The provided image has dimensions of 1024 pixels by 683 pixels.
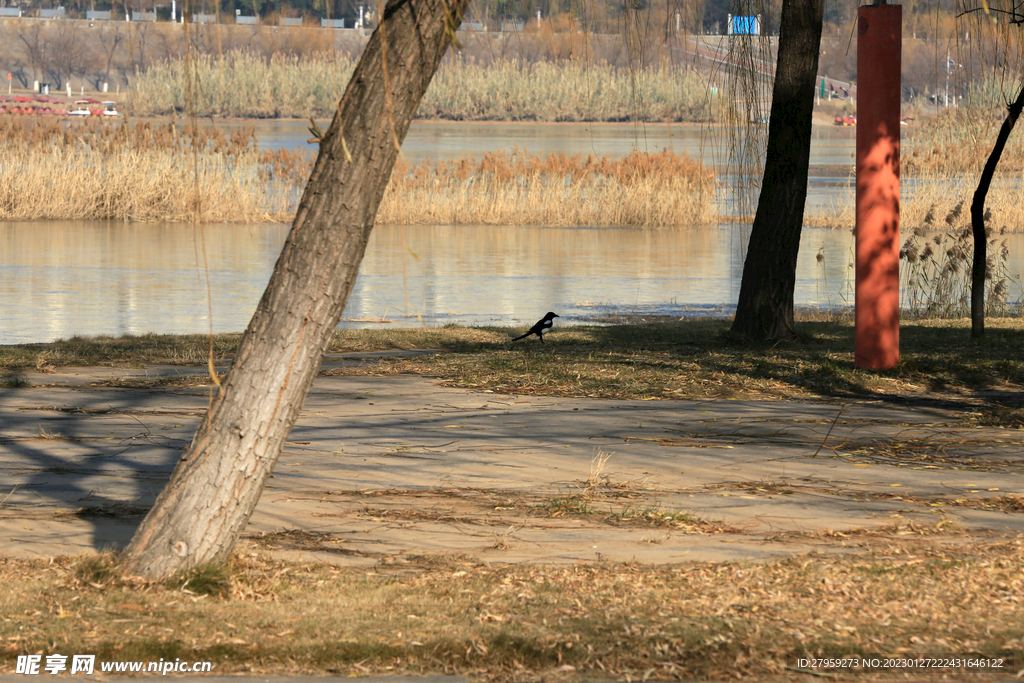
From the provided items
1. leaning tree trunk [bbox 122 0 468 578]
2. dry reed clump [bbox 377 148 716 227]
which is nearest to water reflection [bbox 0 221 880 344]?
dry reed clump [bbox 377 148 716 227]

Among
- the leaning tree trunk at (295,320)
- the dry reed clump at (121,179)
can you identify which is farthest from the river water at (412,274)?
the leaning tree trunk at (295,320)

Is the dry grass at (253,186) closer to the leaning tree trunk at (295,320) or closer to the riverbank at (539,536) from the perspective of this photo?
the riverbank at (539,536)

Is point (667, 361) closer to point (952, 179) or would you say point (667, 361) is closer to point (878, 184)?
point (878, 184)

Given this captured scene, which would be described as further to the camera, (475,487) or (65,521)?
(475,487)

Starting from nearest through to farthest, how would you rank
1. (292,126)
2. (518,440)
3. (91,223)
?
(518,440), (91,223), (292,126)

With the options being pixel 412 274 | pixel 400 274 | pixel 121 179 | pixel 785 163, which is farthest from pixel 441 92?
pixel 785 163

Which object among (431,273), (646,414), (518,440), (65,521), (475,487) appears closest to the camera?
(65,521)

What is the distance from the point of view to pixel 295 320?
4.36 meters

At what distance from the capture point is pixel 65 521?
5258 mm

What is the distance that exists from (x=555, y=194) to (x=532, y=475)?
20.0 metres

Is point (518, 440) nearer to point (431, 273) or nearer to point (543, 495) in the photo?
point (543, 495)

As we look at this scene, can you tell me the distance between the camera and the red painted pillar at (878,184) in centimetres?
951

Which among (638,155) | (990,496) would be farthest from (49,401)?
(638,155)

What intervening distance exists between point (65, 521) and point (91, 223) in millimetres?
21261
